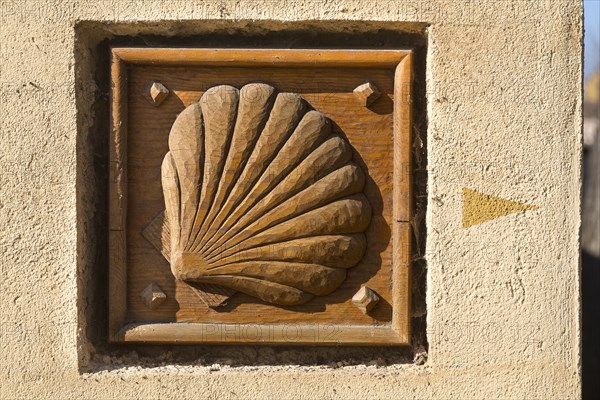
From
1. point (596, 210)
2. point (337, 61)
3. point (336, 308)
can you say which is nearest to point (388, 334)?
point (336, 308)

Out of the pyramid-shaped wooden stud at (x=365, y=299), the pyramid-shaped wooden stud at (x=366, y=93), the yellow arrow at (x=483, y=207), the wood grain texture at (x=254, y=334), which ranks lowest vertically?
the wood grain texture at (x=254, y=334)

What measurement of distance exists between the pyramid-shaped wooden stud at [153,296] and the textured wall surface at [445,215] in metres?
0.15

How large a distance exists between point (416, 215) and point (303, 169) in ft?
0.98

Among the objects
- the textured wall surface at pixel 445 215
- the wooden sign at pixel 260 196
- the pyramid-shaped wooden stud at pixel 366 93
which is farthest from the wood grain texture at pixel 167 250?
the pyramid-shaped wooden stud at pixel 366 93

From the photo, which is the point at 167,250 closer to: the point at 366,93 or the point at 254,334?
the point at 254,334

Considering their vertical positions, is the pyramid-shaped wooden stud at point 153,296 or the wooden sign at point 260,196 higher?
the wooden sign at point 260,196

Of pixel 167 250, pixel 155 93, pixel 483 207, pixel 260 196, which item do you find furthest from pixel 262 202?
pixel 483 207

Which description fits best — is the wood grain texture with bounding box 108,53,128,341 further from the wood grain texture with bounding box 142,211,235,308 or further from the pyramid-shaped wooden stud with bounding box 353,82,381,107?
the pyramid-shaped wooden stud with bounding box 353,82,381,107

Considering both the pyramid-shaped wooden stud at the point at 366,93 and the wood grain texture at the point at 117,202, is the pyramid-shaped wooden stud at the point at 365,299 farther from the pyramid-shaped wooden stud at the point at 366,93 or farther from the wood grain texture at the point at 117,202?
the wood grain texture at the point at 117,202

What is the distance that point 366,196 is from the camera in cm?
181

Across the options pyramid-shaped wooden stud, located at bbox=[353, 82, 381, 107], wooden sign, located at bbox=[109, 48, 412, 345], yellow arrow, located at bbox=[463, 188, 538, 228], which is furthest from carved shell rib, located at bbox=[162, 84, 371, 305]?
yellow arrow, located at bbox=[463, 188, 538, 228]

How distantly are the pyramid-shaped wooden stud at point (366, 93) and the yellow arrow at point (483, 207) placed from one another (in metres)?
0.31

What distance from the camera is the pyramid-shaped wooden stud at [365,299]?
178 cm

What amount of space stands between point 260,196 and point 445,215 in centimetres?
44
